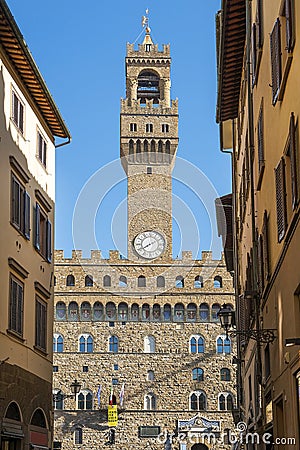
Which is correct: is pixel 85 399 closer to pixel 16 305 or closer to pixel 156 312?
pixel 156 312

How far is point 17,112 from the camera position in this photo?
17.1m

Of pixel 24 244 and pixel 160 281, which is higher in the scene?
pixel 160 281

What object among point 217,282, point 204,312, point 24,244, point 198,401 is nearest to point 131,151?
point 217,282

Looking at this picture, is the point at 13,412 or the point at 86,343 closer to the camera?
the point at 13,412

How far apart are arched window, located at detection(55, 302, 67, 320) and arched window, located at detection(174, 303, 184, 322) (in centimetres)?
675

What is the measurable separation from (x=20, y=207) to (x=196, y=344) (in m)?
36.7

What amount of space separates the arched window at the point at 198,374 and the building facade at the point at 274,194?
116ft

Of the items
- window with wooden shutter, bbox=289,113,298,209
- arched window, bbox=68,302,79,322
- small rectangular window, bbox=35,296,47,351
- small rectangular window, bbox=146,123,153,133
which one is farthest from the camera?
small rectangular window, bbox=146,123,153,133

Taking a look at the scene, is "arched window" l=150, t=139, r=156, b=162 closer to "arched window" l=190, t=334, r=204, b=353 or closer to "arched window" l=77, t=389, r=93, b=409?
"arched window" l=190, t=334, r=204, b=353

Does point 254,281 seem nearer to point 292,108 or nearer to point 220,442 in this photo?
point 292,108

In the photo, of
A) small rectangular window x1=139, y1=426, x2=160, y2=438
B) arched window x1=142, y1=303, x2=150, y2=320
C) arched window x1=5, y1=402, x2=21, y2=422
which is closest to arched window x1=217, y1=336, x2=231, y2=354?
arched window x1=142, y1=303, x2=150, y2=320

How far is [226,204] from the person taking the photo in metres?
26.8

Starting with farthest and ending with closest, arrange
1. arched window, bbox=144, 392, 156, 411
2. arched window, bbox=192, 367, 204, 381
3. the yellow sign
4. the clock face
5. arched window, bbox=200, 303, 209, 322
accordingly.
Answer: the clock face → arched window, bbox=200, 303, 209, 322 → arched window, bbox=192, 367, 204, 381 → arched window, bbox=144, 392, 156, 411 → the yellow sign

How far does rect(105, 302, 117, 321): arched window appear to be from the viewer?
52688 millimetres
